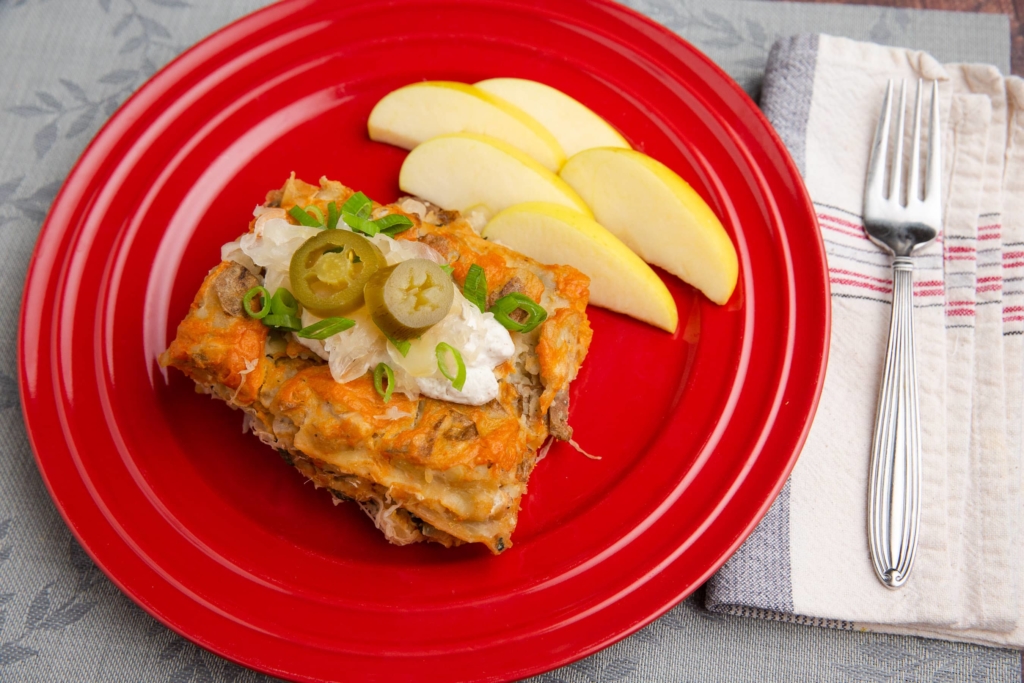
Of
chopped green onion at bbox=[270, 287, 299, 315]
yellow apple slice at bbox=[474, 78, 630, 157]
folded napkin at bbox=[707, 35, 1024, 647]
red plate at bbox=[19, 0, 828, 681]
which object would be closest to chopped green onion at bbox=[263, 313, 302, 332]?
chopped green onion at bbox=[270, 287, 299, 315]

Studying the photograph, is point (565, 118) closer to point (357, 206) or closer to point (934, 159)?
point (357, 206)

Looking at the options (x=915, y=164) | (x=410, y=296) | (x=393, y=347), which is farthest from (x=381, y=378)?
(x=915, y=164)

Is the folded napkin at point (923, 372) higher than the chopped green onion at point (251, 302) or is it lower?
higher

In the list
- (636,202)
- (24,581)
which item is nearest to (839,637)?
(636,202)

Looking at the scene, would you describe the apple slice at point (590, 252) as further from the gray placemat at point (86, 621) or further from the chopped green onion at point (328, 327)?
the gray placemat at point (86, 621)

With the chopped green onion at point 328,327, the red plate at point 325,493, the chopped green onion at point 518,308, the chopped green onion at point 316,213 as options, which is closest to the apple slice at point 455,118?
the red plate at point 325,493
